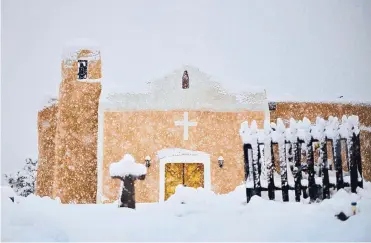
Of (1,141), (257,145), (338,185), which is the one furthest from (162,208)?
(1,141)

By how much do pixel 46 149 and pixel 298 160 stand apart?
3.05 m

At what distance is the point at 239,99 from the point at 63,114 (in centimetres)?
215

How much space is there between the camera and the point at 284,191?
8.91 feet

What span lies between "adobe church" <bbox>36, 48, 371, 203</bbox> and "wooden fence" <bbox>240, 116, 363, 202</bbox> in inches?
59.2

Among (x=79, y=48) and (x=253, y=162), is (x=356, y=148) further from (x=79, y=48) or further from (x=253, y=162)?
(x=79, y=48)

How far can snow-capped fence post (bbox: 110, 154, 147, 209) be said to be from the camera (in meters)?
2.71

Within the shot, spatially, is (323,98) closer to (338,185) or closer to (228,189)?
(228,189)

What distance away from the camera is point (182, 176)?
14.3 feet

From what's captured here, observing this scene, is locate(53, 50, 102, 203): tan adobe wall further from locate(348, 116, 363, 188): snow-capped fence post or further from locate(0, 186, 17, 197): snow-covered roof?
locate(348, 116, 363, 188): snow-capped fence post

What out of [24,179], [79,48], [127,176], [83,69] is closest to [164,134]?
[79,48]

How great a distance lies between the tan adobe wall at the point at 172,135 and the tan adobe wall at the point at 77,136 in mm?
254

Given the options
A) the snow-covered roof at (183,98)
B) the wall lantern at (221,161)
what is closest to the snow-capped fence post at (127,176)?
the wall lantern at (221,161)

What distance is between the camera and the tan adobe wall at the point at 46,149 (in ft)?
13.1

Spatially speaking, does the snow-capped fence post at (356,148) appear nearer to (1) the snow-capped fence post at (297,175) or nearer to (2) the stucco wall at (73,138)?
(1) the snow-capped fence post at (297,175)
